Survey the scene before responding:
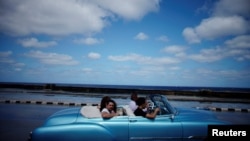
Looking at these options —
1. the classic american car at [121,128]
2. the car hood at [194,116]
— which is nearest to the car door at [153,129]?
the classic american car at [121,128]

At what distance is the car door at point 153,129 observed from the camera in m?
4.72

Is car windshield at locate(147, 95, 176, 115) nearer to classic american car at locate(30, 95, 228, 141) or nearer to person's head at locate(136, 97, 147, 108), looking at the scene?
classic american car at locate(30, 95, 228, 141)

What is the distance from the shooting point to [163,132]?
477cm

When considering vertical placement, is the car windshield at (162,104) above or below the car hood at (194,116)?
above

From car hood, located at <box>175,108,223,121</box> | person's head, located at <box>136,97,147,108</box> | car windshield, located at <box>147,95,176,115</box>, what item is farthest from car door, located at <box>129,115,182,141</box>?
person's head, located at <box>136,97,147,108</box>

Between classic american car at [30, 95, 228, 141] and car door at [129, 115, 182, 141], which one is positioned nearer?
classic american car at [30, 95, 228, 141]

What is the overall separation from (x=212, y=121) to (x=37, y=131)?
3358mm

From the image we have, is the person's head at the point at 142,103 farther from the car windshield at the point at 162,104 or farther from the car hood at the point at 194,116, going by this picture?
the car hood at the point at 194,116

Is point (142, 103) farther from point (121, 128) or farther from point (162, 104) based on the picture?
point (121, 128)

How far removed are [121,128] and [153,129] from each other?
0.61 m

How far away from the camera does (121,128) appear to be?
4.70 m

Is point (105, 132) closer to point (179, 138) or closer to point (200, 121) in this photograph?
point (179, 138)

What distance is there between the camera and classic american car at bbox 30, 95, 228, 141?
4.45m

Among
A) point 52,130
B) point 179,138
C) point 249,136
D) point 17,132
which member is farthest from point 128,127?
point 17,132
